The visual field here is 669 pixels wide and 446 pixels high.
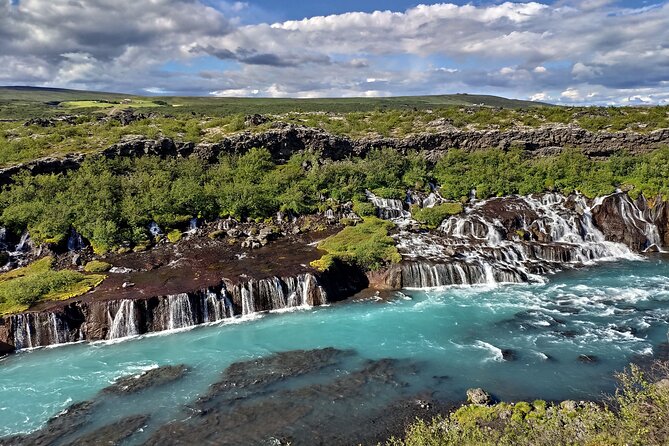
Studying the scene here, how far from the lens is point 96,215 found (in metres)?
40.8

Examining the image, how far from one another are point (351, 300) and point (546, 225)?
75.4 ft

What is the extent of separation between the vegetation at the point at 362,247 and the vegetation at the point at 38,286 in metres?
16.9

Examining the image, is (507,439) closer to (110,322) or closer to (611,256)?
(110,322)


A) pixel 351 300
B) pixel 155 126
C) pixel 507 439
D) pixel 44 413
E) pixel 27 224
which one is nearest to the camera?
pixel 507 439

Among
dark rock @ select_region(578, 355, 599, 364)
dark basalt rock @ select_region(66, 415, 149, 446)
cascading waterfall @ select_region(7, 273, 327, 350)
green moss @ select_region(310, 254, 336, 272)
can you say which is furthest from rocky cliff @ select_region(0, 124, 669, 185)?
dark rock @ select_region(578, 355, 599, 364)

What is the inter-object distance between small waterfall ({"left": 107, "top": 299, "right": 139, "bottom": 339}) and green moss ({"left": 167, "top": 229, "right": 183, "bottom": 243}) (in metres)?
12.5

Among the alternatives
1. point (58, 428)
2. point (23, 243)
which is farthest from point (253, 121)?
point (58, 428)

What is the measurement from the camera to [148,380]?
23.4 meters

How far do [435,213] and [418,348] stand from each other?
21.4 metres

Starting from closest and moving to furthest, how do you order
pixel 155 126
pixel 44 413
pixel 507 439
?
pixel 507 439
pixel 44 413
pixel 155 126

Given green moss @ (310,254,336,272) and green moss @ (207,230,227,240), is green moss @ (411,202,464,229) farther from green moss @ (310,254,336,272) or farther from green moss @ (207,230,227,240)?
green moss @ (207,230,227,240)

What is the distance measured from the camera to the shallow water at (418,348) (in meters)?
21.5

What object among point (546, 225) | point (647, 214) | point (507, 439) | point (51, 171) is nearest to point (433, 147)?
point (546, 225)

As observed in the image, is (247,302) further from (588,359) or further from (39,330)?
(588,359)
